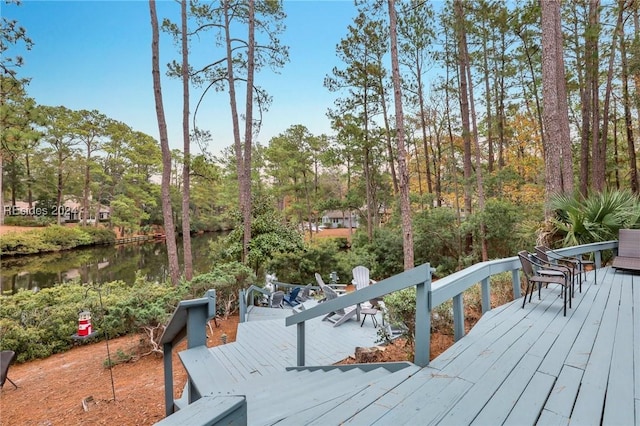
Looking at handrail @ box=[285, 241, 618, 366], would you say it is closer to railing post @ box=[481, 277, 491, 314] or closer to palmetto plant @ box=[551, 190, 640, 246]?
railing post @ box=[481, 277, 491, 314]

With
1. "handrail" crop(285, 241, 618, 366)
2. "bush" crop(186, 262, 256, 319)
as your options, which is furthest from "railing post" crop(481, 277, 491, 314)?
"bush" crop(186, 262, 256, 319)

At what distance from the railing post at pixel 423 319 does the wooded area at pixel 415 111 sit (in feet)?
20.3

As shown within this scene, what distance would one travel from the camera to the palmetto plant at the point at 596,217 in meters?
6.43

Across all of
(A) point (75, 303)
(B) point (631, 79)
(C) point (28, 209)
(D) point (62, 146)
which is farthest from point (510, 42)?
(C) point (28, 209)

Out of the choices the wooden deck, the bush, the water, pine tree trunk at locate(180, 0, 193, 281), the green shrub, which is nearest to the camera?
the wooden deck

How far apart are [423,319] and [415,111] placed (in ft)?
62.5

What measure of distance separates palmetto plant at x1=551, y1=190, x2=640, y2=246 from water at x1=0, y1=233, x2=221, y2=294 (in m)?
13.4

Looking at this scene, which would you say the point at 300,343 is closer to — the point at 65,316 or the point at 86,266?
the point at 65,316

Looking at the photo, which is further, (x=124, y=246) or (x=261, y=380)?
(x=124, y=246)

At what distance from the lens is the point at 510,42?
44.9 ft

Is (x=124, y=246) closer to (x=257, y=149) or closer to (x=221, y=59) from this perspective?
(x=257, y=149)

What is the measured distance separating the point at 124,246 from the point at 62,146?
10013mm

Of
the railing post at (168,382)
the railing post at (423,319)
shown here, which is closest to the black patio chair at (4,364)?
the railing post at (168,382)

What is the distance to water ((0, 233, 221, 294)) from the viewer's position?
55.9ft
